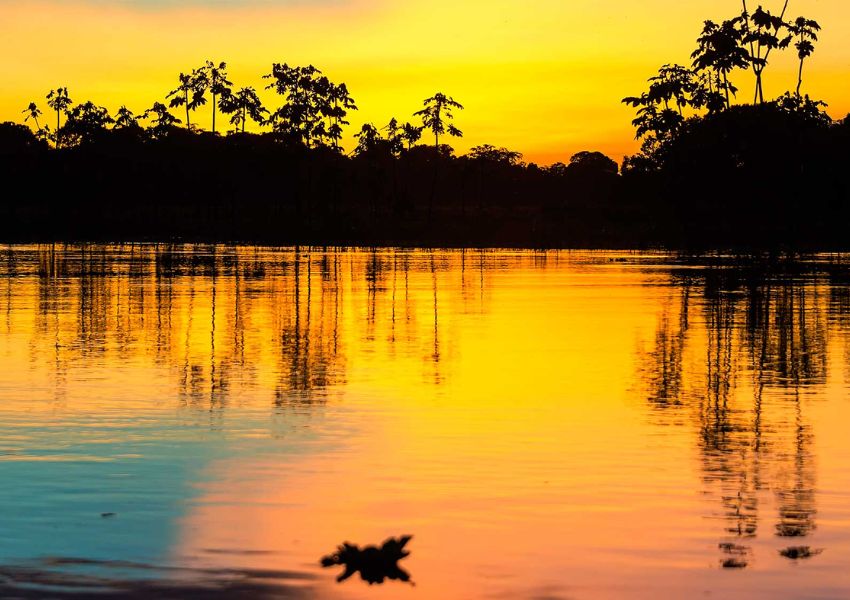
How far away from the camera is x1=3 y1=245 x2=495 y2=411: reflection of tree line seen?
26812mm

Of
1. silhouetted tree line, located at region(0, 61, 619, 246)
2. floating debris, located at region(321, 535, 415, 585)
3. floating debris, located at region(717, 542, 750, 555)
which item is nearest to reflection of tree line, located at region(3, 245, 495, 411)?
floating debris, located at region(321, 535, 415, 585)

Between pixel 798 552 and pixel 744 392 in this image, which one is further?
pixel 744 392

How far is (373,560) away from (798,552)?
367 cm

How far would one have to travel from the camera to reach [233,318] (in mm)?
40375

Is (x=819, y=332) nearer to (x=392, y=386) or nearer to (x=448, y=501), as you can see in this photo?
(x=392, y=386)

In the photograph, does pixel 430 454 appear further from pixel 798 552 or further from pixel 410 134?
pixel 410 134

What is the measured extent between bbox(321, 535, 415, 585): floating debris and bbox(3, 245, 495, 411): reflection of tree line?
9956 millimetres

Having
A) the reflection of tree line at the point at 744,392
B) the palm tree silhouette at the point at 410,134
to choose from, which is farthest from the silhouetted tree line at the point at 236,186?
the reflection of tree line at the point at 744,392

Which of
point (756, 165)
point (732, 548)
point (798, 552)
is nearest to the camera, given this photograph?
point (798, 552)

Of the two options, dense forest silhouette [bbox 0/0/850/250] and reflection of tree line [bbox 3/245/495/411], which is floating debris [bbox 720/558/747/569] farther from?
dense forest silhouette [bbox 0/0/850/250]

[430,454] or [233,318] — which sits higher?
[233,318]

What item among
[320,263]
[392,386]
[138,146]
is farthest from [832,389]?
[138,146]

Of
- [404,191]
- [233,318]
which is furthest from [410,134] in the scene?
[233,318]

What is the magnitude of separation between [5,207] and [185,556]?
18258 centimetres
